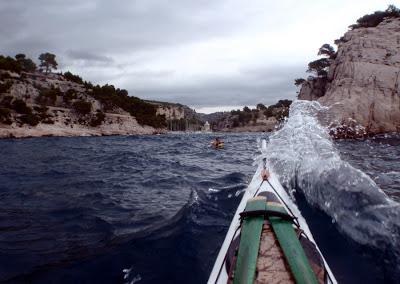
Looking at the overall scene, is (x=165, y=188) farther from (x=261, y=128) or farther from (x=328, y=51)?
(x=261, y=128)

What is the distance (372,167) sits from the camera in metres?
11.0

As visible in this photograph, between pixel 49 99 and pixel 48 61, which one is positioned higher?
pixel 48 61

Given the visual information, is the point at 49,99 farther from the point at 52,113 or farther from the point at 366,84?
the point at 366,84

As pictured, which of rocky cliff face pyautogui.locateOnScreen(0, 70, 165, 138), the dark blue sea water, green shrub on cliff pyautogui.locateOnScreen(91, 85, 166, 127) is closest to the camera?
the dark blue sea water

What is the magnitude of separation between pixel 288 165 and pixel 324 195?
265 cm

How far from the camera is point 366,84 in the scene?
33.8 meters

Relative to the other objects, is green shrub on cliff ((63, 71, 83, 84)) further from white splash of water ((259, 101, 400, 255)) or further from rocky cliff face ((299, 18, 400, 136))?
white splash of water ((259, 101, 400, 255))

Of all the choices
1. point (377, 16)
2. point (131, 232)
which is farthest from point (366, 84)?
point (131, 232)

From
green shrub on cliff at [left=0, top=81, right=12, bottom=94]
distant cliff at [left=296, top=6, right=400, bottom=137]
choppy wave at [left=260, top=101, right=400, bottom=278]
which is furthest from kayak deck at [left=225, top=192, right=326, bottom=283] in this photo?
green shrub on cliff at [left=0, top=81, right=12, bottom=94]

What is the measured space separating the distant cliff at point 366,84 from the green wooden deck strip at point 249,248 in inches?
1192

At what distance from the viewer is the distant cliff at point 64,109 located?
53.2 metres

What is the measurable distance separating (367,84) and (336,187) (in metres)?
31.8

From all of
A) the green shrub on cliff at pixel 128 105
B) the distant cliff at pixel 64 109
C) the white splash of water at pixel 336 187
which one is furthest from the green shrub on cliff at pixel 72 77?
the white splash of water at pixel 336 187

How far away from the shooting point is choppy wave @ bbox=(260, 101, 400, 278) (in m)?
4.73
